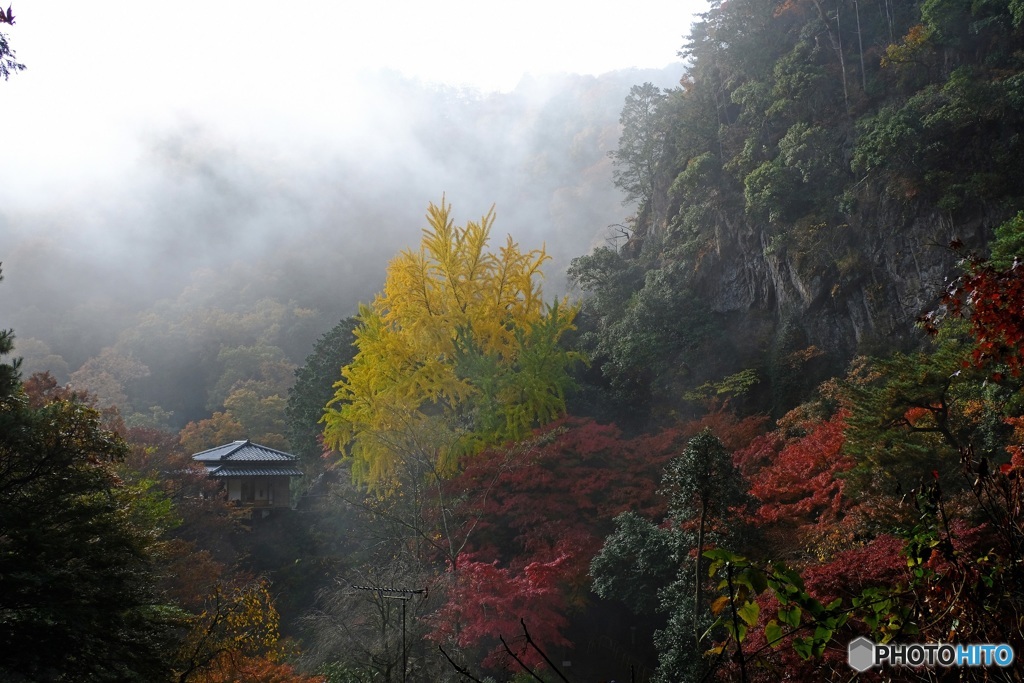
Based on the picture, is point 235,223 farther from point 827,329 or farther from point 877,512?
point 877,512

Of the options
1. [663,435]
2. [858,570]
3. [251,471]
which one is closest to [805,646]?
[858,570]

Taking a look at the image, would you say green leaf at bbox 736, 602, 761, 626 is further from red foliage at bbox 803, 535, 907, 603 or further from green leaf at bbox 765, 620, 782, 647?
red foliage at bbox 803, 535, 907, 603

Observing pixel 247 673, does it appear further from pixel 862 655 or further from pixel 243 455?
pixel 243 455

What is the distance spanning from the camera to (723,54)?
1942 centimetres

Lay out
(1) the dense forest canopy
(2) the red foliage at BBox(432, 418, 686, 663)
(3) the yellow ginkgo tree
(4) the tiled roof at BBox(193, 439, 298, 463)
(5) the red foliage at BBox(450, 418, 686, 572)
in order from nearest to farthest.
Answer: (1) the dense forest canopy < (2) the red foliage at BBox(432, 418, 686, 663) < (5) the red foliage at BBox(450, 418, 686, 572) < (3) the yellow ginkgo tree < (4) the tiled roof at BBox(193, 439, 298, 463)

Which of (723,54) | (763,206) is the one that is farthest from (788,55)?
(763,206)

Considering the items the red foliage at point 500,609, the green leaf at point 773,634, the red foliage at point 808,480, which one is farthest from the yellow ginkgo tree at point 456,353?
the green leaf at point 773,634

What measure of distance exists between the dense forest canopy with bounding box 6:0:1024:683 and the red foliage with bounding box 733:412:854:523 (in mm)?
68

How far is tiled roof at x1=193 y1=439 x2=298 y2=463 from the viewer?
19312mm

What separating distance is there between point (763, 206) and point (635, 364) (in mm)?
4756

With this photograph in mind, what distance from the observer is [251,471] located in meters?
19.2

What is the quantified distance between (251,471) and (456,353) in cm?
744

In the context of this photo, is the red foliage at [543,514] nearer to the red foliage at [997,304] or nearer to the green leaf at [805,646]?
the red foliage at [997,304]

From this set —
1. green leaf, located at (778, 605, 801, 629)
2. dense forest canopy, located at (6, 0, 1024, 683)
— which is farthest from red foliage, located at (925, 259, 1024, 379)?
green leaf, located at (778, 605, 801, 629)
